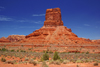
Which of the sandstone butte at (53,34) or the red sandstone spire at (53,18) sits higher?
the red sandstone spire at (53,18)

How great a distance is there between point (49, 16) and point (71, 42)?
26.3 metres

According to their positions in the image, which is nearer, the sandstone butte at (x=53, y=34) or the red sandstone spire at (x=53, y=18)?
the sandstone butte at (x=53, y=34)

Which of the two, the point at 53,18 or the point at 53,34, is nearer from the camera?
the point at 53,34

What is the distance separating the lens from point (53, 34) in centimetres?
5519

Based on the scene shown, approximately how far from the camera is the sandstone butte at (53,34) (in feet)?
162

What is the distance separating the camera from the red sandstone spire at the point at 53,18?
62394mm

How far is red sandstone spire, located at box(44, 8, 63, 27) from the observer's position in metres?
62.4

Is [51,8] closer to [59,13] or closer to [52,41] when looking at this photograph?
[59,13]

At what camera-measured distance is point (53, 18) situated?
65.6 meters

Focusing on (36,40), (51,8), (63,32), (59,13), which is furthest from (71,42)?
(51,8)

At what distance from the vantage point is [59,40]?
50.2m

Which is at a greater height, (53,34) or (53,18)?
(53,18)

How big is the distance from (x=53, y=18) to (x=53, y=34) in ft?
48.4

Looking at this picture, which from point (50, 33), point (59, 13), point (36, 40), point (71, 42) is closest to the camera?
point (71, 42)
